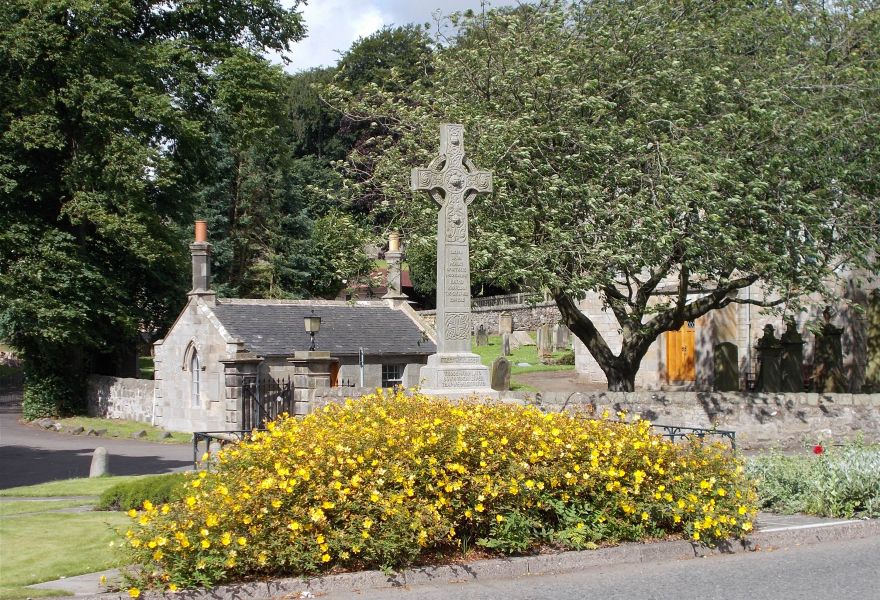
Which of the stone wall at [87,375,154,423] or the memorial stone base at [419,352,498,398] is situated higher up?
the memorial stone base at [419,352,498,398]

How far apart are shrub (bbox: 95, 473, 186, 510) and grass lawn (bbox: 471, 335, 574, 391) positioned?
820 inches

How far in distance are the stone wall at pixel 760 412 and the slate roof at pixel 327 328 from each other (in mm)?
12633

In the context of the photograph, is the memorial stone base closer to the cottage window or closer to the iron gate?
the iron gate

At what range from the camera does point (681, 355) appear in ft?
116

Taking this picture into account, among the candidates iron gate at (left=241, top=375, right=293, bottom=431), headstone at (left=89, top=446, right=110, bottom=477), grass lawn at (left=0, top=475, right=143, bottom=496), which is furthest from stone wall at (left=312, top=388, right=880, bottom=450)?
iron gate at (left=241, top=375, right=293, bottom=431)

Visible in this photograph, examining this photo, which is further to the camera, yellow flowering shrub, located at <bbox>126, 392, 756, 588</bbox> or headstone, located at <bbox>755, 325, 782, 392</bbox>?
headstone, located at <bbox>755, 325, 782, 392</bbox>

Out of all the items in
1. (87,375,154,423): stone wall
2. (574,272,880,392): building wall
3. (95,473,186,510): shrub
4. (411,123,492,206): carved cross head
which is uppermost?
(411,123,492,206): carved cross head

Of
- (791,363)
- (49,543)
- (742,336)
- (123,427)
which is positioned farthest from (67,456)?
(742,336)

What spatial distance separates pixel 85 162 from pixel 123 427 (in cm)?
864

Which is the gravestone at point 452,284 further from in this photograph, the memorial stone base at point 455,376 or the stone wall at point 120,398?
the stone wall at point 120,398

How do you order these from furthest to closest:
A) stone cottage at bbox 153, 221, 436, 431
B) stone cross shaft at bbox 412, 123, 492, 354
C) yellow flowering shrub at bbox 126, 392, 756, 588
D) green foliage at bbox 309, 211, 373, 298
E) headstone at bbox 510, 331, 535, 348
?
headstone at bbox 510, 331, 535, 348 < stone cottage at bbox 153, 221, 436, 431 < green foliage at bbox 309, 211, 373, 298 < stone cross shaft at bbox 412, 123, 492, 354 < yellow flowering shrub at bbox 126, 392, 756, 588

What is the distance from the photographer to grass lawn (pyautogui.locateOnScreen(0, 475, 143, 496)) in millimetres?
16766

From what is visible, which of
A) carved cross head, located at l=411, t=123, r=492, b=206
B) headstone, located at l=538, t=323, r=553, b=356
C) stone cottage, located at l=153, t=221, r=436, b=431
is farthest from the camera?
headstone, located at l=538, t=323, r=553, b=356

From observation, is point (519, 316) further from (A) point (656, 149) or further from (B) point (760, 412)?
(A) point (656, 149)
